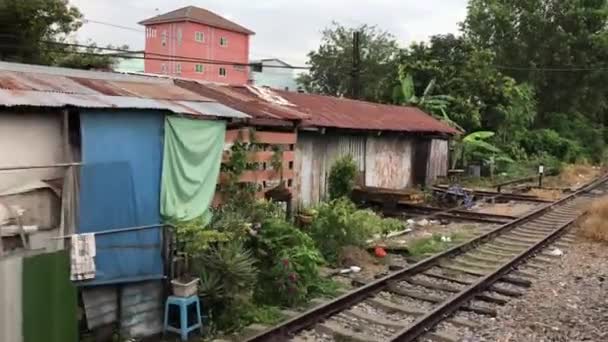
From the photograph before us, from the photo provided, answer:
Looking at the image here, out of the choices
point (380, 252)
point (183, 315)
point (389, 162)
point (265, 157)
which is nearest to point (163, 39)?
point (389, 162)

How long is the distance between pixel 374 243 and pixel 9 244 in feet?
26.8

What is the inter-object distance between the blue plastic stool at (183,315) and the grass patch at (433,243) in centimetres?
593

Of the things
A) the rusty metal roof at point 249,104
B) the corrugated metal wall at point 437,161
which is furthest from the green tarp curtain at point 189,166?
the corrugated metal wall at point 437,161

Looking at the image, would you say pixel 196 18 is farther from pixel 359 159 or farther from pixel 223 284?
pixel 223 284

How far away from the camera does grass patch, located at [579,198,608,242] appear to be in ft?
45.7

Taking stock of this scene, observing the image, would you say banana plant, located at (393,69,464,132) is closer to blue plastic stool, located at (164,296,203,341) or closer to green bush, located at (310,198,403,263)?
green bush, located at (310,198,403,263)

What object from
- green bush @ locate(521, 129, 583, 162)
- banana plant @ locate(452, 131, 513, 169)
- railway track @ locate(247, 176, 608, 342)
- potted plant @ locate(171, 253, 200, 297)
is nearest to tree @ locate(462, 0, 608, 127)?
green bush @ locate(521, 129, 583, 162)

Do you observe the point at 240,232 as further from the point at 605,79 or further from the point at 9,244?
the point at 605,79

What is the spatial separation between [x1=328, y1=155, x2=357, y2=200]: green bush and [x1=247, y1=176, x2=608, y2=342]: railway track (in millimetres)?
4303

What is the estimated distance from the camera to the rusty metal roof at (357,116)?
1659 cm

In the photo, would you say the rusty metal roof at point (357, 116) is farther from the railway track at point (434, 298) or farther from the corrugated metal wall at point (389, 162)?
the railway track at point (434, 298)

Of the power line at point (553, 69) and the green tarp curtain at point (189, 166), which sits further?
A: the power line at point (553, 69)

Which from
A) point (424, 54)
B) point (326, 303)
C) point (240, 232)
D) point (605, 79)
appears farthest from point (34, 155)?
point (605, 79)

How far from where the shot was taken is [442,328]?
782 centimetres
